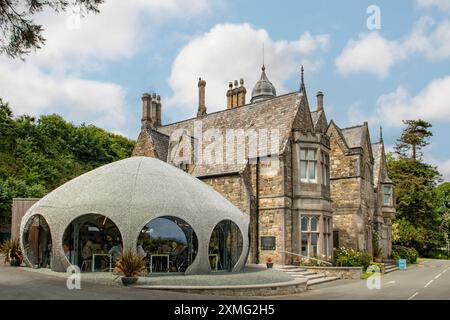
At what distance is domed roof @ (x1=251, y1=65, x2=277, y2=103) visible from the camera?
51000mm

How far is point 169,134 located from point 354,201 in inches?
582

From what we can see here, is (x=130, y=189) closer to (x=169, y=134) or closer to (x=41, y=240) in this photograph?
(x=41, y=240)

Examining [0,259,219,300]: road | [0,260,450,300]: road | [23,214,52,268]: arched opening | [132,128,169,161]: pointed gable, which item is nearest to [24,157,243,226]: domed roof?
[23,214,52,268]: arched opening

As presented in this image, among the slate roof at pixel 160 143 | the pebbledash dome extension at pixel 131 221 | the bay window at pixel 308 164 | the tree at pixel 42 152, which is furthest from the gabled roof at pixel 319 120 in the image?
the tree at pixel 42 152

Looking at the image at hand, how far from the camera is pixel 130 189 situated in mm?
17844

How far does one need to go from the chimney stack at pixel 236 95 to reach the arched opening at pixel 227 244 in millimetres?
19358

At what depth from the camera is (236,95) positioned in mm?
39375

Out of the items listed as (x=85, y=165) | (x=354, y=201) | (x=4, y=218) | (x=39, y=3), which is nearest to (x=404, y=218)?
(x=354, y=201)

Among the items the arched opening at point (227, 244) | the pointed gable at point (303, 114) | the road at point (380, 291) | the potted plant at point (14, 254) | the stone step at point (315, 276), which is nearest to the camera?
the road at point (380, 291)

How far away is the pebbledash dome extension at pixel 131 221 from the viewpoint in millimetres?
17141

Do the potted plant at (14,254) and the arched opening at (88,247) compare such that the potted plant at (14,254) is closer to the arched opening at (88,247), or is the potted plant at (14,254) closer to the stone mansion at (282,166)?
the arched opening at (88,247)

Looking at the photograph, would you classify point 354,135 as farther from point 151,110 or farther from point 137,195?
point 137,195

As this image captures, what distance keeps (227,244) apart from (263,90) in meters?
32.8

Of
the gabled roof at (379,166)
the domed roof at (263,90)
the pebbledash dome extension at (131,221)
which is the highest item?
the domed roof at (263,90)
